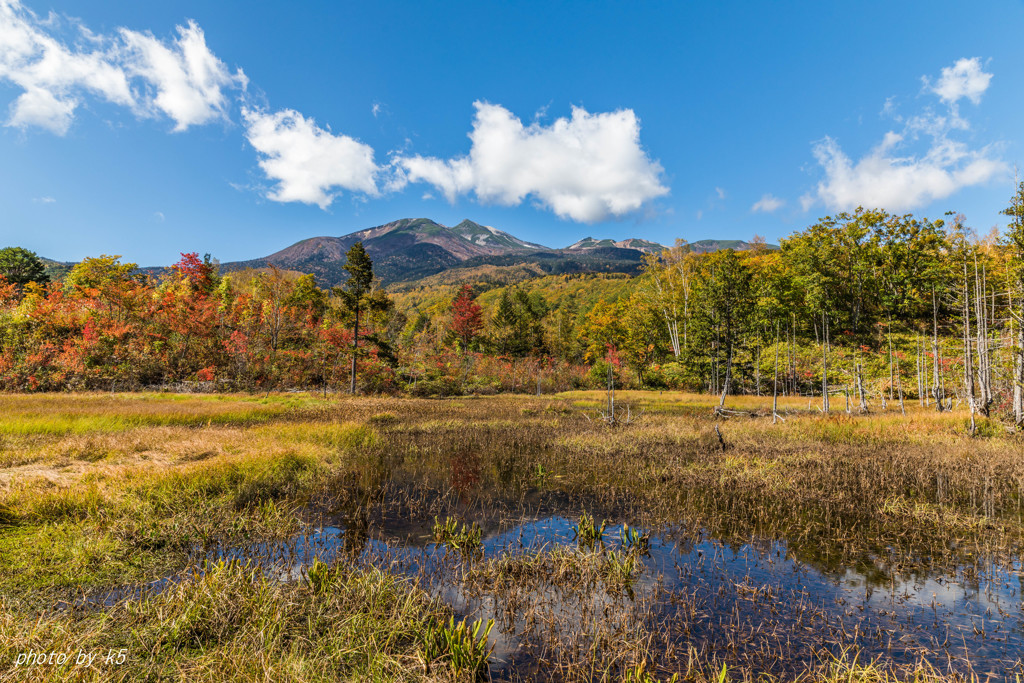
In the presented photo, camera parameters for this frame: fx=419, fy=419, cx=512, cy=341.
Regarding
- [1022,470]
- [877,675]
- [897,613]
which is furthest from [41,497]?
[1022,470]

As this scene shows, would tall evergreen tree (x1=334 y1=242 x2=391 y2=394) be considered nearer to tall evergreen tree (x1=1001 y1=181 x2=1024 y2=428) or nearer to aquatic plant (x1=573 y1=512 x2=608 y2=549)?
aquatic plant (x1=573 y1=512 x2=608 y2=549)

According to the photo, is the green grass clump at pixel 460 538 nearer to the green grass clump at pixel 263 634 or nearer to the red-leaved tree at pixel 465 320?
the green grass clump at pixel 263 634

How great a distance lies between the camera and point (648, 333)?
53344 mm

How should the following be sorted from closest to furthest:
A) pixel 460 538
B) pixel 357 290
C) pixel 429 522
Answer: pixel 460 538, pixel 429 522, pixel 357 290

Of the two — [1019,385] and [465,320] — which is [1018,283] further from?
[465,320]

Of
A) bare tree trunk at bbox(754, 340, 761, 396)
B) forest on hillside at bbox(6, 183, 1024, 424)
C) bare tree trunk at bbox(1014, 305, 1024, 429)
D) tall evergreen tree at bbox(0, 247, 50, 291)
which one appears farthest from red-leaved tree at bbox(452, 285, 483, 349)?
tall evergreen tree at bbox(0, 247, 50, 291)

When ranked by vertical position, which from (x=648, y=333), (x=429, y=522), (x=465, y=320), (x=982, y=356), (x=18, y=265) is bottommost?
(x=429, y=522)

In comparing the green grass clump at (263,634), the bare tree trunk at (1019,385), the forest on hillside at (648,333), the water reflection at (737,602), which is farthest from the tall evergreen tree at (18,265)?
the bare tree trunk at (1019,385)

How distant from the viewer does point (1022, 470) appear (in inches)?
475

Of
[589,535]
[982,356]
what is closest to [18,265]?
[589,535]

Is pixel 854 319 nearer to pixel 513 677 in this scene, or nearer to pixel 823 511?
pixel 823 511

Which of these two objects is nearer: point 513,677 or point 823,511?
point 513,677

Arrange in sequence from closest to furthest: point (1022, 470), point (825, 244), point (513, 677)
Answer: point (513, 677), point (1022, 470), point (825, 244)

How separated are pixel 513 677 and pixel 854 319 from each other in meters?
45.7
